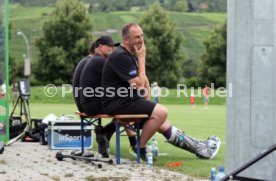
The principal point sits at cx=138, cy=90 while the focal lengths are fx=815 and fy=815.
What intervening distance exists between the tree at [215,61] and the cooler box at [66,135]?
273ft

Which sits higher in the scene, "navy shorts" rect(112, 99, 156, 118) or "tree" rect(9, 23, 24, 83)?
"navy shorts" rect(112, 99, 156, 118)

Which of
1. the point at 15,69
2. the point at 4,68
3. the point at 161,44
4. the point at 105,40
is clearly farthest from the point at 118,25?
the point at 105,40

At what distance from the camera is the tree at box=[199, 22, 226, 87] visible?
97037 mm

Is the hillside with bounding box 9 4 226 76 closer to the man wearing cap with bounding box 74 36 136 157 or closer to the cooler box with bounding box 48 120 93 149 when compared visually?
the cooler box with bounding box 48 120 93 149

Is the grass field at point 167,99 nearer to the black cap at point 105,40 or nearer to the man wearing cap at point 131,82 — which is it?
the black cap at point 105,40

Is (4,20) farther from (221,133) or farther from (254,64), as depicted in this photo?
(254,64)

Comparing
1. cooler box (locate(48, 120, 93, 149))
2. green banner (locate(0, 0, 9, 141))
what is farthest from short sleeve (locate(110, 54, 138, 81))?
green banner (locate(0, 0, 9, 141))

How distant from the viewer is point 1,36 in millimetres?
13922

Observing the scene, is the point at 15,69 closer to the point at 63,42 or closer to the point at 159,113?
the point at 63,42

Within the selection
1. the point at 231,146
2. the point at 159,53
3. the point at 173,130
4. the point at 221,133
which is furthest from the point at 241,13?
the point at 159,53

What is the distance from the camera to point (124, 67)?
10422 millimetres

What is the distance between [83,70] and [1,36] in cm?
290

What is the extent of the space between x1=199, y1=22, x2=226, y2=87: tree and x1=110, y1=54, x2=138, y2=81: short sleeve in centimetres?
8644

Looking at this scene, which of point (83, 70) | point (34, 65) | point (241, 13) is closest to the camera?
point (241, 13)
